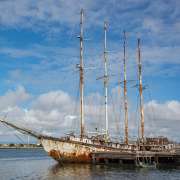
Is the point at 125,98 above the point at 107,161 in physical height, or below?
above

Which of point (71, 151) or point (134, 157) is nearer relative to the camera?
point (134, 157)

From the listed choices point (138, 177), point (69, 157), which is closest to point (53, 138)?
point (69, 157)

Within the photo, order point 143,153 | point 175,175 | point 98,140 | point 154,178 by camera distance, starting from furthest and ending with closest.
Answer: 1. point 98,140
2. point 143,153
3. point 175,175
4. point 154,178

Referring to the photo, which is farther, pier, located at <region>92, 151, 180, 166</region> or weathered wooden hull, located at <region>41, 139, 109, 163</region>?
weathered wooden hull, located at <region>41, 139, 109, 163</region>

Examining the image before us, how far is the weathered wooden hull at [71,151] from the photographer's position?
65.6 m

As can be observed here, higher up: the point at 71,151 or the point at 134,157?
the point at 71,151

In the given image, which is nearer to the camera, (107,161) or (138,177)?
(138,177)

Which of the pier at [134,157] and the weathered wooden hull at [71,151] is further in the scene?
the weathered wooden hull at [71,151]

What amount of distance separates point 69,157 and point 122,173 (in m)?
13.0

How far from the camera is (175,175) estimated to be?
5397 centimetres

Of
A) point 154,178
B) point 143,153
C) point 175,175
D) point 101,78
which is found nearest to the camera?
point 154,178

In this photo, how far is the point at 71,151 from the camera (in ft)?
215

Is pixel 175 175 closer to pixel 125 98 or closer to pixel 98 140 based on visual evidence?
pixel 98 140

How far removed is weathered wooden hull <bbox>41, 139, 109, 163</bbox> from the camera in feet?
215
